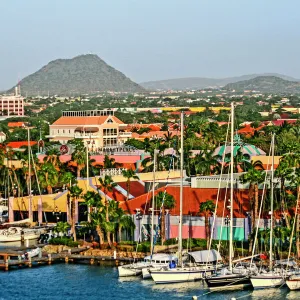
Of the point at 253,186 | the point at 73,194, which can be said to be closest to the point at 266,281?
the point at 253,186

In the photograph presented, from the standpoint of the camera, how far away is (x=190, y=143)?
10500cm

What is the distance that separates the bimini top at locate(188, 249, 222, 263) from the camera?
54.7m

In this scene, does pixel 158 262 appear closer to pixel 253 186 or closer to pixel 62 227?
pixel 253 186

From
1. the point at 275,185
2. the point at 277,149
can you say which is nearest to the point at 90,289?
the point at 275,185

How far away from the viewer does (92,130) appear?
120562mm

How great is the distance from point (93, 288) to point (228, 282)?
695cm

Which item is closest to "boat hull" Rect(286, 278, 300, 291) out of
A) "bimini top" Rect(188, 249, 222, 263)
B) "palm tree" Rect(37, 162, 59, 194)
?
"bimini top" Rect(188, 249, 222, 263)

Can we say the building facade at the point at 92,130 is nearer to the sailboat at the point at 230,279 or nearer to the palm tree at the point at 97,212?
the palm tree at the point at 97,212

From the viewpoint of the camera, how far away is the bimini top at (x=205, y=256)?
5472 cm

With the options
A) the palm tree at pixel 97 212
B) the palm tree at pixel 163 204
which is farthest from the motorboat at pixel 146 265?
the palm tree at pixel 97 212

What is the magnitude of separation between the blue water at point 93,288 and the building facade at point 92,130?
55537 millimetres

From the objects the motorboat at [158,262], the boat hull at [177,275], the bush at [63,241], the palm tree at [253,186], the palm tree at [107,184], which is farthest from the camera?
the palm tree at [107,184]

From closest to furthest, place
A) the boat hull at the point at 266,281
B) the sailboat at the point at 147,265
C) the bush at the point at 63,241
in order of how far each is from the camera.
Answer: the boat hull at the point at 266,281, the sailboat at the point at 147,265, the bush at the point at 63,241

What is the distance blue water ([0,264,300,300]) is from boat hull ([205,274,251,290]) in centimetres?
43
